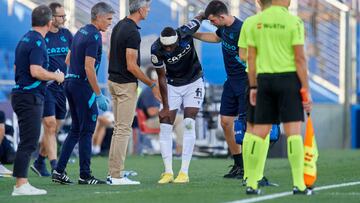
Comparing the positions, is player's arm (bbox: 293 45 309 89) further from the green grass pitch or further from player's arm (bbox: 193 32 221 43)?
player's arm (bbox: 193 32 221 43)

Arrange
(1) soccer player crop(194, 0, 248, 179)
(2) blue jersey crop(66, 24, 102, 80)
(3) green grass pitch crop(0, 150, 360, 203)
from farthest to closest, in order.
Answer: (1) soccer player crop(194, 0, 248, 179), (2) blue jersey crop(66, 24, 102, 80), (3) green grass pitch crop(0, 150, 360, 203)

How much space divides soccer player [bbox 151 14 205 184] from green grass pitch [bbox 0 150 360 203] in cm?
33

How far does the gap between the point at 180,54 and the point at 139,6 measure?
28.2 inches

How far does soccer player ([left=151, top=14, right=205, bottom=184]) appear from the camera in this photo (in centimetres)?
1152

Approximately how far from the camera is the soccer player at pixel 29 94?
10031mm

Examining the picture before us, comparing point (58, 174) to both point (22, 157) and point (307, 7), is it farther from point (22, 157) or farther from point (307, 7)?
point (307, 7)

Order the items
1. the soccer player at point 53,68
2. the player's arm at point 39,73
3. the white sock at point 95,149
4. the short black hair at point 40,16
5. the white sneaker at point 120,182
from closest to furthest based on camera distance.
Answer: the player's arm at point 39,73
the short black hair at point 40,16
the white sneaker at point 120,182
the soccer player at point 53,68
the white sock at point 95,149

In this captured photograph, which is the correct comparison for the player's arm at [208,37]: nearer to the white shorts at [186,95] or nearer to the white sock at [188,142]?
the white shorts at [186,95]

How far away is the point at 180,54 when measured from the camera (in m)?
11.6

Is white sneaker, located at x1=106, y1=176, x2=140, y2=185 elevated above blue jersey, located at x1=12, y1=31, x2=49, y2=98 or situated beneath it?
situated beneath

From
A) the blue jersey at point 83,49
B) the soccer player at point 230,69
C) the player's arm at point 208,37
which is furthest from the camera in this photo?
the player's arm at point 208,37

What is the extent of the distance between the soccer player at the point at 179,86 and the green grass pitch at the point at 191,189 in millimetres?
328

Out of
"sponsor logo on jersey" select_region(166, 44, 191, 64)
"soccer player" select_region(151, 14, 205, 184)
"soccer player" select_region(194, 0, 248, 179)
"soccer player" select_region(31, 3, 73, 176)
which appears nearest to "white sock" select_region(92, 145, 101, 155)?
"soccer player" select_region(31, 3, 73, 176)

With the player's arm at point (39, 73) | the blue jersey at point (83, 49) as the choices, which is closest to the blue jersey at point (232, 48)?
the blue jersey at point (83, 49)
